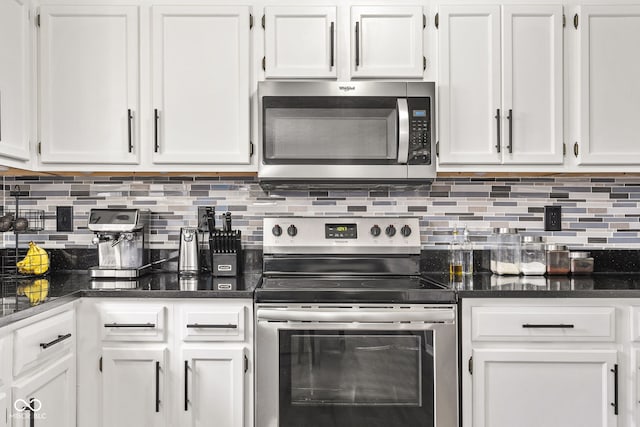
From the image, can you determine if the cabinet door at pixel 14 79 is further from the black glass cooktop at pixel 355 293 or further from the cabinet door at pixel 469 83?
the cabinet door at pixel 469 83

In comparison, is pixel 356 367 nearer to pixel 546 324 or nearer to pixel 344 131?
pixel 546 324

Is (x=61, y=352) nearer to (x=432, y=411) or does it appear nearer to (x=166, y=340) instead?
(x=166, y=340)

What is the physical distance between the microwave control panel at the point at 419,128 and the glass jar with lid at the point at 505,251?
0.63 metres

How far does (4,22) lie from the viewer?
189 cm

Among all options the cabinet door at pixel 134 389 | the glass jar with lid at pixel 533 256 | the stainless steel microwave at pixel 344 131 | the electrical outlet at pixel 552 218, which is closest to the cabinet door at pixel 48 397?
the cabinet door at pixel 134 389

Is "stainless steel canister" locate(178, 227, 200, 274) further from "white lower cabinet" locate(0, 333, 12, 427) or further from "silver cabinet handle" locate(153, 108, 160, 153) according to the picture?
"white lower cabinet" locate(0, 333, 12, 427)

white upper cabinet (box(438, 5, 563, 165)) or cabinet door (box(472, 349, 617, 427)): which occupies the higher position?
white upper cabinet (box(438, 5, 563, 165))

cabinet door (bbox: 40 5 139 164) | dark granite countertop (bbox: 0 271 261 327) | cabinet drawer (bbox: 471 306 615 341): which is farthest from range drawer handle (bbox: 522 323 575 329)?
cabinet door (bbox: 40 5 139 164)

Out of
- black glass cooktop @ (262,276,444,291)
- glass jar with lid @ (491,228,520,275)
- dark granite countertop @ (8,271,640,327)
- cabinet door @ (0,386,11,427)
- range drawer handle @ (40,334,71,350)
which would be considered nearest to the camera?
cabinet door @ (0,386,11,427)

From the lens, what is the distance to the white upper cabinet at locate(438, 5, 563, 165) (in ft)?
6.97

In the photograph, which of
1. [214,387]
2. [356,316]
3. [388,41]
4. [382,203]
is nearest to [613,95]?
[388,41]

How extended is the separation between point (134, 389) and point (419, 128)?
1.63 meters

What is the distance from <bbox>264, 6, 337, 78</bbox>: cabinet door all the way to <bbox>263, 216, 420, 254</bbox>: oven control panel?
72 centimetres

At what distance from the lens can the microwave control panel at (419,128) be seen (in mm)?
2076
